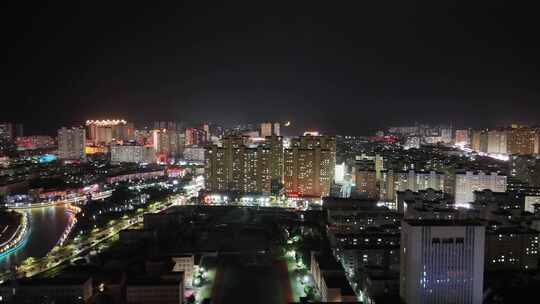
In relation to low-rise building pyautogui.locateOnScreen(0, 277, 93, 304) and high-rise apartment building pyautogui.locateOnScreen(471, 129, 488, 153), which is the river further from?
high-rise apartment building pyautogui.locateOnScreen(471, 129, 488, 153)

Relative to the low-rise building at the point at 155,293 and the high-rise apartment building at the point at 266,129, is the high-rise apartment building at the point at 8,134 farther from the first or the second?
the low-rise building at the point at 155,293

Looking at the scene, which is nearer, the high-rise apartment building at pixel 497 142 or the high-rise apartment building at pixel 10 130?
the high-rise apartment building at pixel 497 142

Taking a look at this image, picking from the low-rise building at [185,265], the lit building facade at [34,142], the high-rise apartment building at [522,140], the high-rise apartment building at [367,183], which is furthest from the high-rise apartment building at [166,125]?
the low-rise building at [185,265]

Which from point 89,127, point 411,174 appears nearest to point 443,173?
point 411,174

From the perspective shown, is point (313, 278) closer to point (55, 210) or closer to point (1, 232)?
point (1, 232)

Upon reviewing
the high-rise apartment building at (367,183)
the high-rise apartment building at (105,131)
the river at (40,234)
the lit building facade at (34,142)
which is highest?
the high-rise apartment building at (105,131)
